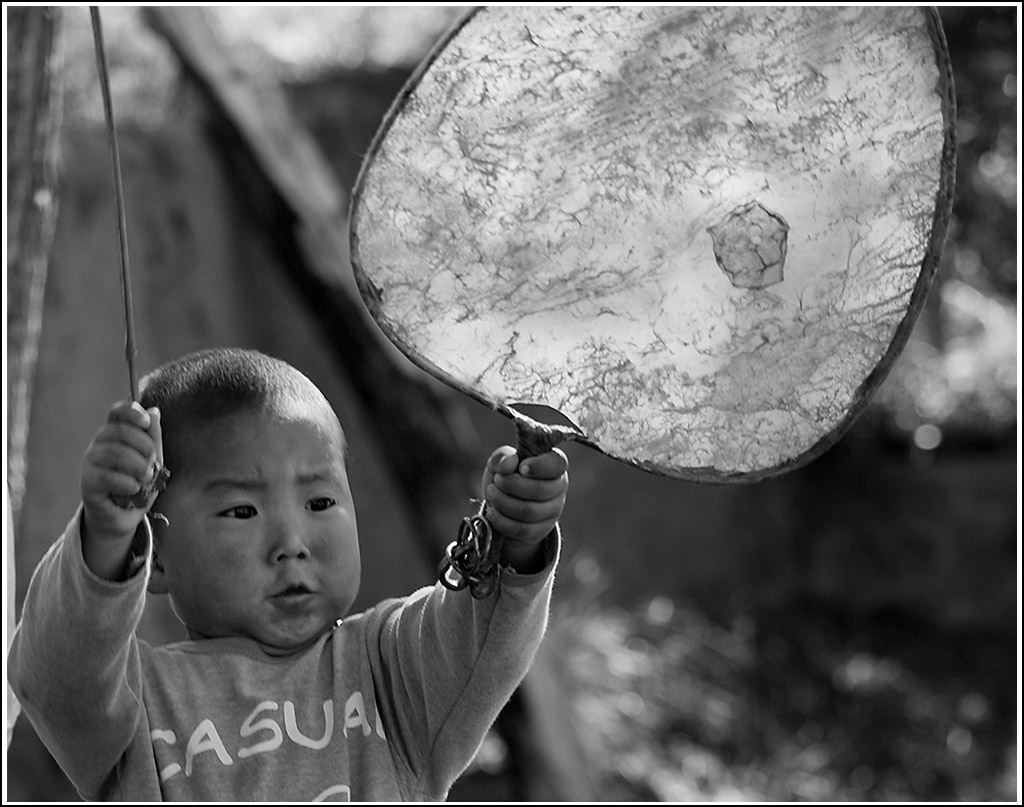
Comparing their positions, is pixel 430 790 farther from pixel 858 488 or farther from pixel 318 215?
pixel 858 488

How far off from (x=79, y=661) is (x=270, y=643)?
17 cm

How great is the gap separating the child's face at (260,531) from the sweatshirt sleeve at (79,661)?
8 centimetres

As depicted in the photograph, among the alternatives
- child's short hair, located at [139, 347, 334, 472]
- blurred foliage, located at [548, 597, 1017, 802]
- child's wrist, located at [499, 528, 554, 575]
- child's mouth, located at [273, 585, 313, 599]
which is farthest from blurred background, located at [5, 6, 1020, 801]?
child's wrist, located at [499, 528, 554, 575]

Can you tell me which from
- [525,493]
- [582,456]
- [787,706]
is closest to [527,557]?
[525,493]

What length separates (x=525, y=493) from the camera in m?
1.09

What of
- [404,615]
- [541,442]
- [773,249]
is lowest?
[404,615]

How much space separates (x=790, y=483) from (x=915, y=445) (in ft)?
1.63

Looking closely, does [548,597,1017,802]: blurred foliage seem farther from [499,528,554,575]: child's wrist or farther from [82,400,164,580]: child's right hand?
[82,400,164,580]: child's right hand

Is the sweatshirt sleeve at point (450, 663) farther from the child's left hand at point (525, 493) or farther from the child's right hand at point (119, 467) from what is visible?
the child's right hand at point (119, 467)

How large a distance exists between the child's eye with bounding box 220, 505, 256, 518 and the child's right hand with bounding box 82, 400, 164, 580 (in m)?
0.14

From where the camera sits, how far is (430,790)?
125 centimetres

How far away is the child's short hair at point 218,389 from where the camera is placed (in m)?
1.20

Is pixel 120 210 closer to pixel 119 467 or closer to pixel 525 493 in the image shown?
pixel 119 467

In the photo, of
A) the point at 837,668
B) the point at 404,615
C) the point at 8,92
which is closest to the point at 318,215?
the point at 8,92
